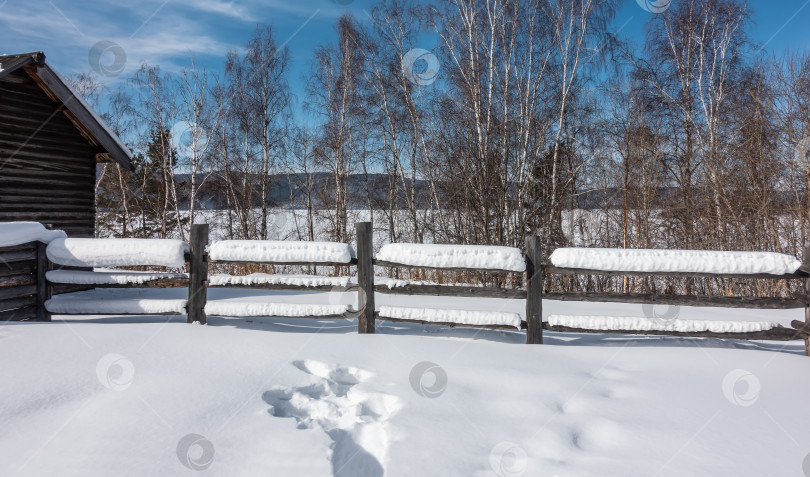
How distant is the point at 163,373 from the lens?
10.9ft

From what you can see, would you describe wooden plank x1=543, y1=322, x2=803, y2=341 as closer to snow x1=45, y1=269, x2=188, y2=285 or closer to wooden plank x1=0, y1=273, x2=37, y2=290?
snow x1=45, y1=269, x2=188, y2=285

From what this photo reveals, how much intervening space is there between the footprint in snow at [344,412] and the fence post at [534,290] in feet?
7.18

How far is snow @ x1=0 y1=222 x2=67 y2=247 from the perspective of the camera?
17.1ft

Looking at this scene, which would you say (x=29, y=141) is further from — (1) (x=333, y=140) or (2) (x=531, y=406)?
(2) (x=531, y=406)

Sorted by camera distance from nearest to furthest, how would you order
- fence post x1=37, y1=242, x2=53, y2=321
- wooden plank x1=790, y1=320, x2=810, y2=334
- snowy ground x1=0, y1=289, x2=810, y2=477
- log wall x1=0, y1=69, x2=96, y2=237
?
1. snowy ground x1=0, y1=289, x2=810, y2=477
2. wooden plank x1=790, y1=320, x2=810, y2=334
3. fence post x1=37, y1=242, x2=53, y2=321
4. log wall x1=0, y1=69, x2=96, y2=237

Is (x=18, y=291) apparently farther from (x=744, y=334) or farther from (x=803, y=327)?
(x=803, y=327)

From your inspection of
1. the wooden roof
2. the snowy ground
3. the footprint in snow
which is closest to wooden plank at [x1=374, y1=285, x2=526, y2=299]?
the snowy ground

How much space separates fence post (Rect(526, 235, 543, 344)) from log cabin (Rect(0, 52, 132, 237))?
30.1ft

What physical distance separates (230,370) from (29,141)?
28.1 feet

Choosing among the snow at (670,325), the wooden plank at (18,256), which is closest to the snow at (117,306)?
the wooden plank at (18,256)

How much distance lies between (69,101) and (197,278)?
621 centimetres

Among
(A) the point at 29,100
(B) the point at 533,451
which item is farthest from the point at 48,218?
(B) the point at 533,451

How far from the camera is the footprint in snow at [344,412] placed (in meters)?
2.45

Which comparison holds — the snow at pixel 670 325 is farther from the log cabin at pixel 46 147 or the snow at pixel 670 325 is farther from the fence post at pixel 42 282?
the log cabin at pixel 46 147
